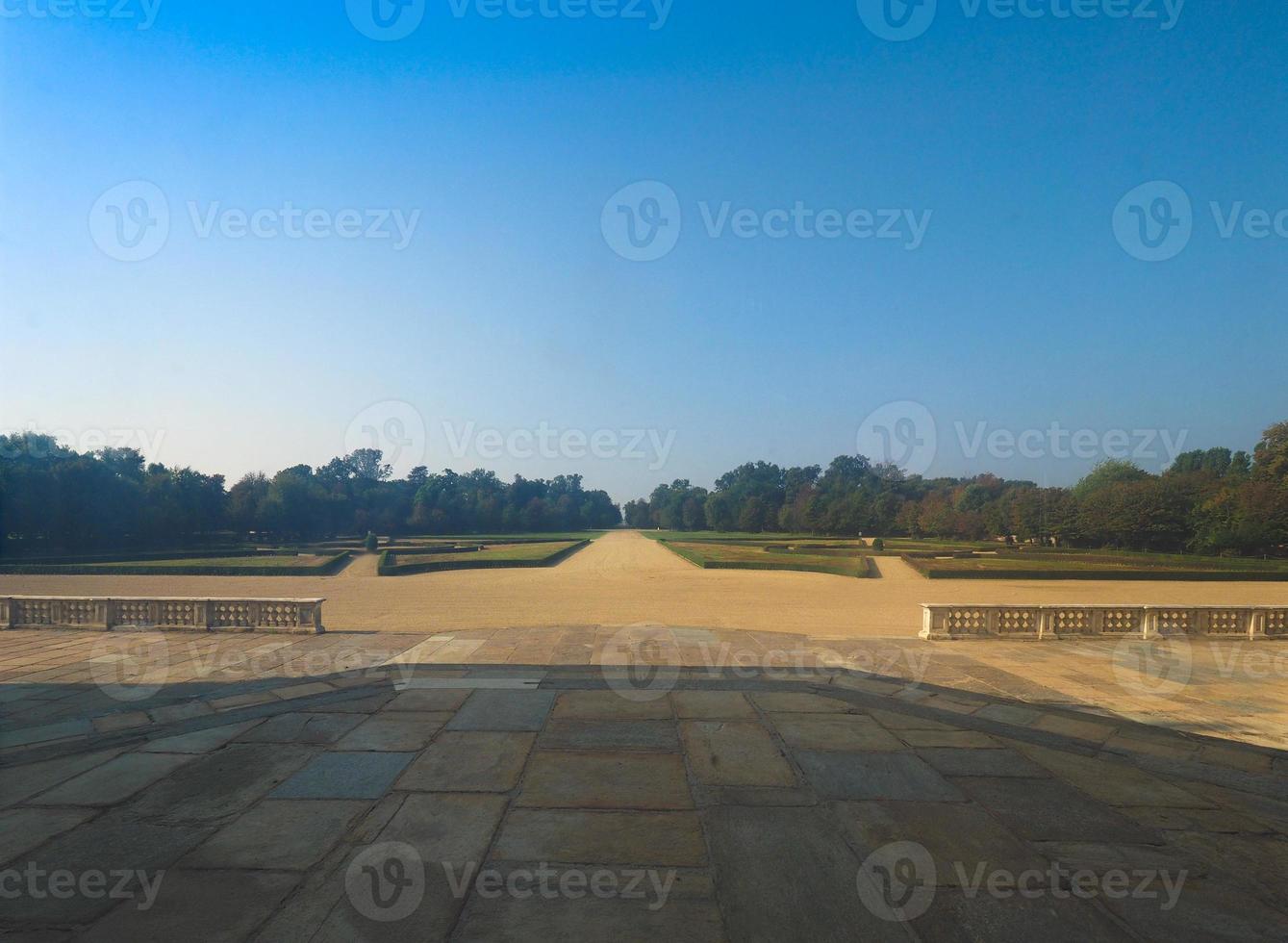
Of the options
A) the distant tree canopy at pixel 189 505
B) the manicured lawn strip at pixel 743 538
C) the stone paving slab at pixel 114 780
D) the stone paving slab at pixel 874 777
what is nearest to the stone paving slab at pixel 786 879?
the stone paving slab at pixel 874 777

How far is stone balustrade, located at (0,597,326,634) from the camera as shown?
46.9 feet

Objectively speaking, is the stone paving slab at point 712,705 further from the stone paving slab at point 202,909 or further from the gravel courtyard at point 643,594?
the gravel courtyard at point 643,594

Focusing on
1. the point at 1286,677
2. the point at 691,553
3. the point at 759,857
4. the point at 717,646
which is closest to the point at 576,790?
the point at 759,857

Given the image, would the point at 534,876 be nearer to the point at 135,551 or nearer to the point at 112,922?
the point at 112,922

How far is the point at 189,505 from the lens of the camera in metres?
Answer: 49.2

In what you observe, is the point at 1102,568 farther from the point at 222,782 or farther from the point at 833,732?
the point at 222,782

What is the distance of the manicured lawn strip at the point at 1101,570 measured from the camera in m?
30.0

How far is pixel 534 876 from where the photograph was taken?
3965 mm

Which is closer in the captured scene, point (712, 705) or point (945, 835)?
point (945, 835)

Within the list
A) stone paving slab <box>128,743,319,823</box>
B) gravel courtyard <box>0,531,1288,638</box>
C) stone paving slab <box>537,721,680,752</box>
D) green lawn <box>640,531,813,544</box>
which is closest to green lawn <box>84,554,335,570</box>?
→ gravel courtyard <box>0,531,1288,638</box>

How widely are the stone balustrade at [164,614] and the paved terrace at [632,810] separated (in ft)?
15.5

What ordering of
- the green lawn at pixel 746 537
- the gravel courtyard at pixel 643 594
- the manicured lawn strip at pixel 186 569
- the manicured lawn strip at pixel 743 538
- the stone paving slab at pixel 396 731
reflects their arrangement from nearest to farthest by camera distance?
1. the stone paving slab at pixel 396 731
2. the gravel courtyard at pixel 643 594
3. the manicured lawn strip at pixel 186 569
4. the manicured lawn strip at pixel 743 538
5. the green lawn at pixel 746 537

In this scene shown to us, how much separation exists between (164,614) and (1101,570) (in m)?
36.1

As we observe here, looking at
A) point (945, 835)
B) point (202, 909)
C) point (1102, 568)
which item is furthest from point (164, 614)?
point (1102, 568)
